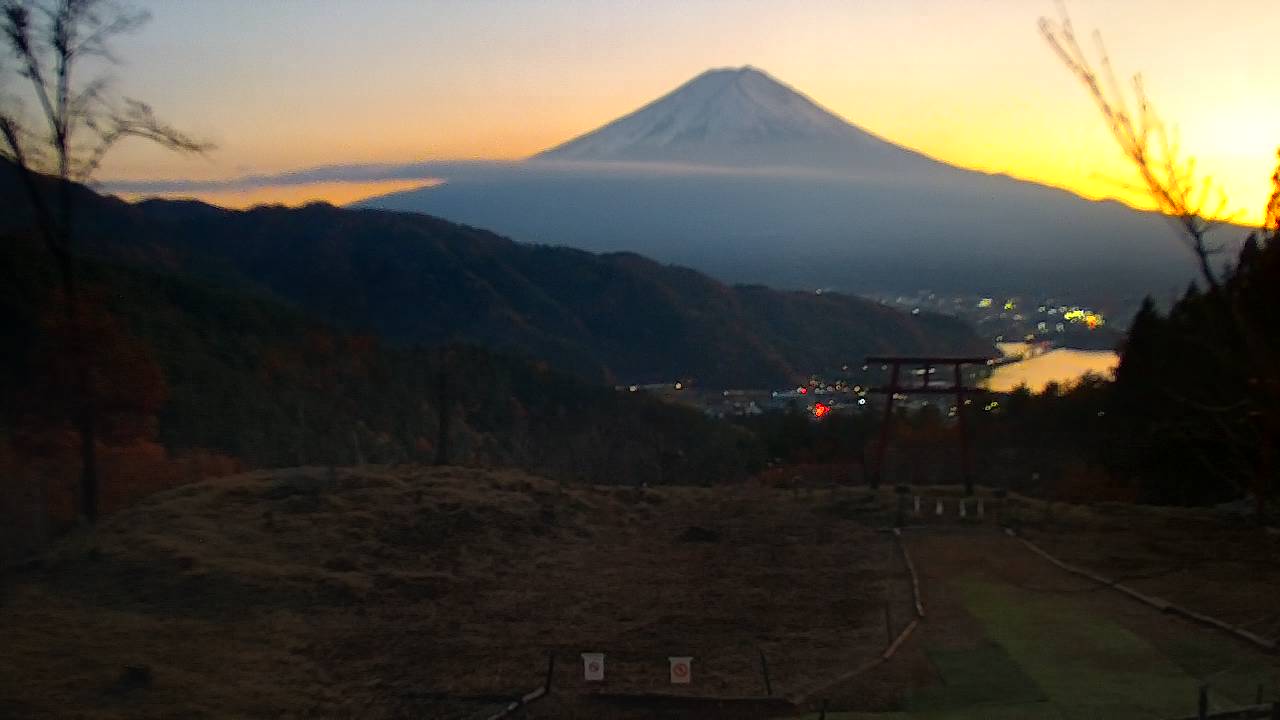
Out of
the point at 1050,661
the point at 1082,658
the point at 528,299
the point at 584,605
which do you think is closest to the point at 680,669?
the point at 584,605

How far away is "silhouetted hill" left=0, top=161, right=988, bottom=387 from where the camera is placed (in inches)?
1753

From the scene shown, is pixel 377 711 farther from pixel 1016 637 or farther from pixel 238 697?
pixel 1016 637

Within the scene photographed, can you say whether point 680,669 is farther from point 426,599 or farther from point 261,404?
point 261,404

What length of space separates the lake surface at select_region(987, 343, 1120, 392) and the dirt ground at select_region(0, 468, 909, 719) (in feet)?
62.0

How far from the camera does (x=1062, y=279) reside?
54875 mm

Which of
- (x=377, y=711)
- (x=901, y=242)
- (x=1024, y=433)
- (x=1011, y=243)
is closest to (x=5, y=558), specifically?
(x=377, y=711)

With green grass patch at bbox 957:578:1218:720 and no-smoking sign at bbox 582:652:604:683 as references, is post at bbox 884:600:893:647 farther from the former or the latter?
no-smoking sign at bbox 582:652:604:683

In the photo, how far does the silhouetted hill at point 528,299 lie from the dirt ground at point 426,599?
95.8ft

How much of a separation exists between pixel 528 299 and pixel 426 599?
139 ft

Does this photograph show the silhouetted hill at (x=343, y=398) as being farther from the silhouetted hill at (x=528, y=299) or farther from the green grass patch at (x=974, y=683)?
the green grass patch at (x=974, y=683)

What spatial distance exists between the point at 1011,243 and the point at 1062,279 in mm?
23384

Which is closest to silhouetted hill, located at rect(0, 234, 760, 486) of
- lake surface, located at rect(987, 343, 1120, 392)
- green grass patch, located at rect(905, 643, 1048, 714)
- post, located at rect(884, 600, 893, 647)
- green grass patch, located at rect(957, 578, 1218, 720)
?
lake surface, located at rect(987, 343, 1120, 392)

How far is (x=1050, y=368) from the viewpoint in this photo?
115 ft

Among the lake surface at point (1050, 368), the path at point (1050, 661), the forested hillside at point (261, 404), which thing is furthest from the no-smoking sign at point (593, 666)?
the lake surface at point (1050, 368)
